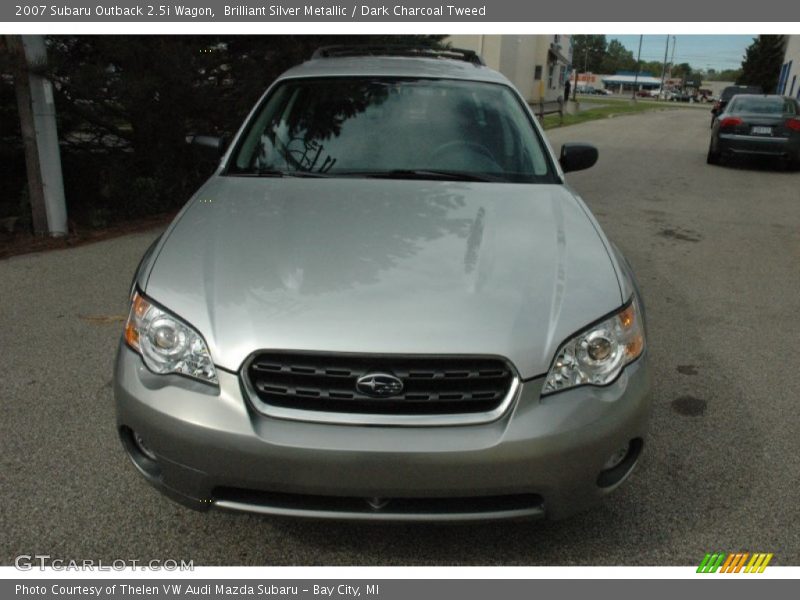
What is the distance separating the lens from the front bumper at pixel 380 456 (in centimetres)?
212

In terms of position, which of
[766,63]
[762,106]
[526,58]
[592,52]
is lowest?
[592,52]

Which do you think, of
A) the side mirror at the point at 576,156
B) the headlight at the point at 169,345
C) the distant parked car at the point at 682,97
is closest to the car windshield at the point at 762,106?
the side mirror at the point at 576,156

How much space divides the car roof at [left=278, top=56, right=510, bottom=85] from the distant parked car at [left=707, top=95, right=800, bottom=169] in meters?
10.2

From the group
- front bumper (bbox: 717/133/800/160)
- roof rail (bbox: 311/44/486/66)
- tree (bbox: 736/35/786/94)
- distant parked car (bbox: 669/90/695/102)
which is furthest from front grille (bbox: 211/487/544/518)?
distant parked car (bbox: 669/90/695/102)

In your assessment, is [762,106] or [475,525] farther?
[762,106]

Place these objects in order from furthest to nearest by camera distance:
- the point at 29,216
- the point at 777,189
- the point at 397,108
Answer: the point at 777,189 < the point at 29,216 < the point at 397,108

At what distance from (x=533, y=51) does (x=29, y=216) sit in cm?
4102

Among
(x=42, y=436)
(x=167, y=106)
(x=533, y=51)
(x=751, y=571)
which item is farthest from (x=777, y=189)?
(x=533, y=51)

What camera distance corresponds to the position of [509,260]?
2615mm

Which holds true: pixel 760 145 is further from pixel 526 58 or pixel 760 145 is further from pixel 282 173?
pixel 526 58

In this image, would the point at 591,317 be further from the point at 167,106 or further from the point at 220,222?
the point at 167,106

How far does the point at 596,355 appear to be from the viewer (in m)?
2.34

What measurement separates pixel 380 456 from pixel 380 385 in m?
0.21

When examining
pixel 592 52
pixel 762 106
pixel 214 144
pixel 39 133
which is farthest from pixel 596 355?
pixel 592 52
